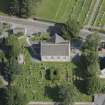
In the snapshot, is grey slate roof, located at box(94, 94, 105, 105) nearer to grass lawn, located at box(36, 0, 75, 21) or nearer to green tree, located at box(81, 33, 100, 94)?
green tree, located at box(81, 33, 100, 94)

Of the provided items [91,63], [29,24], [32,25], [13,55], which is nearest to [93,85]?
A: [91,63]

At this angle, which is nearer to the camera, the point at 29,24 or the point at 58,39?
the point at 58,39

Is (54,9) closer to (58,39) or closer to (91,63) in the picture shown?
(58,39)

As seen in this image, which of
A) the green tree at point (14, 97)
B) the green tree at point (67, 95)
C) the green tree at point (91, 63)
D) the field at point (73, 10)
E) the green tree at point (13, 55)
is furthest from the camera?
the field at point (73, 10)

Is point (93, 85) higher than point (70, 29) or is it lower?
lower

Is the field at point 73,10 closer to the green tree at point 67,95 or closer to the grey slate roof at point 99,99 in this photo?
the grey slate roof at point 99,99

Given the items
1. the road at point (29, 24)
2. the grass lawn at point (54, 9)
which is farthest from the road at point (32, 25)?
the grass lawn at point (54, 9)
